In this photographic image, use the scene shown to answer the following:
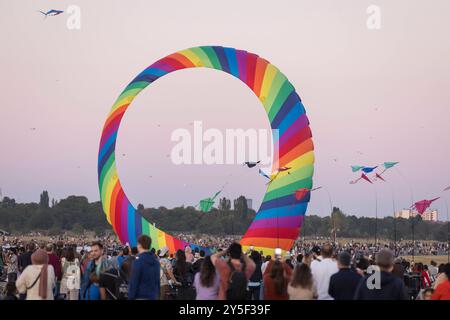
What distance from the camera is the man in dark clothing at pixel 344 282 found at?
955 centimetres

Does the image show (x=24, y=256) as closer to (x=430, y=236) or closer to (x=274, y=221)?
(x=274, y=221)

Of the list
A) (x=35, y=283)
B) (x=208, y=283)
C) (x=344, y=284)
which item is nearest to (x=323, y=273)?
(x=344, y=284)

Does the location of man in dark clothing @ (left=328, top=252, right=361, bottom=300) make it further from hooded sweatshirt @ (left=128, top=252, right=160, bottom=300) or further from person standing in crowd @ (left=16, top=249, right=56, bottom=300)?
person standing in crowd @ (left=16, top=249, right=56, bottom=300)

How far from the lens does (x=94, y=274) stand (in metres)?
10.8

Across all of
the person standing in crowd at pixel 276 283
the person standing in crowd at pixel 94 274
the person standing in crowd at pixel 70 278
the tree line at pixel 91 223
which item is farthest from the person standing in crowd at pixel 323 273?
the tree line at pixel 91 223

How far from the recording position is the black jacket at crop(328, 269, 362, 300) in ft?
31.3

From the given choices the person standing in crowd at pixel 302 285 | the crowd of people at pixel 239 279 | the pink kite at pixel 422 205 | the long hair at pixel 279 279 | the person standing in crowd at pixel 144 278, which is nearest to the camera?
the crowd of people at pixel 239 279

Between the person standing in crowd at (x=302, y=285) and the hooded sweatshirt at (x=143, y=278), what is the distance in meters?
1.59

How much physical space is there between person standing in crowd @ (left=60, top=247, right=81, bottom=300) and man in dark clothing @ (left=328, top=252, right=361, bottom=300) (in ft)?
14.5

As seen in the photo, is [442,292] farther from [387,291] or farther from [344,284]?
[387,291]

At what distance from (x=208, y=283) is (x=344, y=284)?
163 centimetres

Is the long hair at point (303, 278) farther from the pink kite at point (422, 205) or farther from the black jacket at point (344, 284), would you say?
the pink kite at point (422, 205)

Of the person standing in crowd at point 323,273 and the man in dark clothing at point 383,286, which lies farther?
the person standing in crowd at point 323,273
